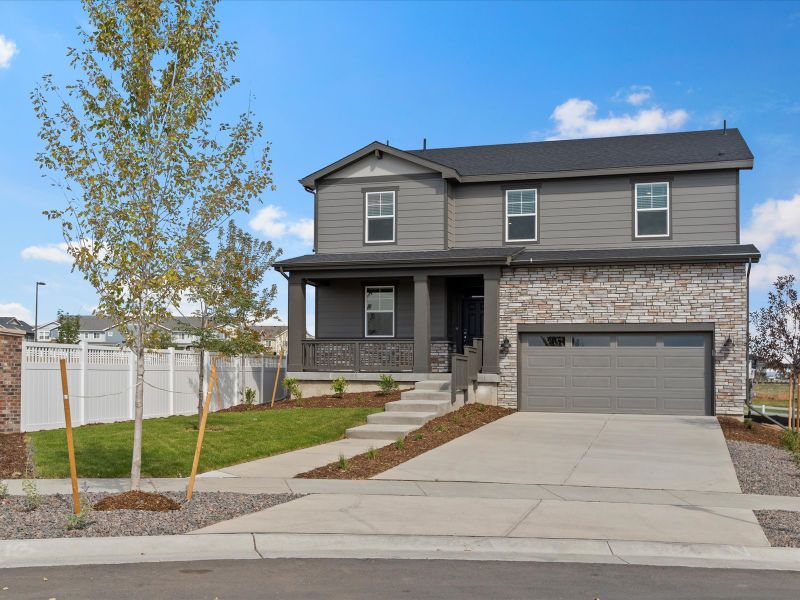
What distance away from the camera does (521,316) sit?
22.4 meters

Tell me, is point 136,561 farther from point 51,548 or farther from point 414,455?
point 414,455

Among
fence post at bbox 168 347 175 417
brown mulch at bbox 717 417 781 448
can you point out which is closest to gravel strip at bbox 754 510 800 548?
brown mulch at bbox 717 417 781 448

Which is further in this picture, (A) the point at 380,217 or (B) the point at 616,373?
(A) the point at 380,217

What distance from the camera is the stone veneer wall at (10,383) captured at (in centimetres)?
1592

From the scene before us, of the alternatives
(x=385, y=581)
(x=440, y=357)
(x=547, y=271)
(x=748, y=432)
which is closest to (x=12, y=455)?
(x=385, y=581)

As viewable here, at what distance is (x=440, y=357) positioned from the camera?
23562mm

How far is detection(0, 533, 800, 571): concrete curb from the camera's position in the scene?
25.2 feet

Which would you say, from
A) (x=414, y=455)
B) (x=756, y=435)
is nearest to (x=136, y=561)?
(x=414, y=455)

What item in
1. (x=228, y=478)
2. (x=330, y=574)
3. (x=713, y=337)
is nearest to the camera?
(x=330, y=574)

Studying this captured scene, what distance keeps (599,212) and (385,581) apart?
58.5 ft

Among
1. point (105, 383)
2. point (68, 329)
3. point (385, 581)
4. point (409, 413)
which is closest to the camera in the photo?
point (385, 581)

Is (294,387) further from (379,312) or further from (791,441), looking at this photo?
(791,441)

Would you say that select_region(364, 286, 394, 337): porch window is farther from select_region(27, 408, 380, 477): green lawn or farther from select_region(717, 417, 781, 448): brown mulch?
select_region(717, 417, 781, 448): brown mulch

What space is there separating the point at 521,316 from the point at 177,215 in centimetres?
1381
